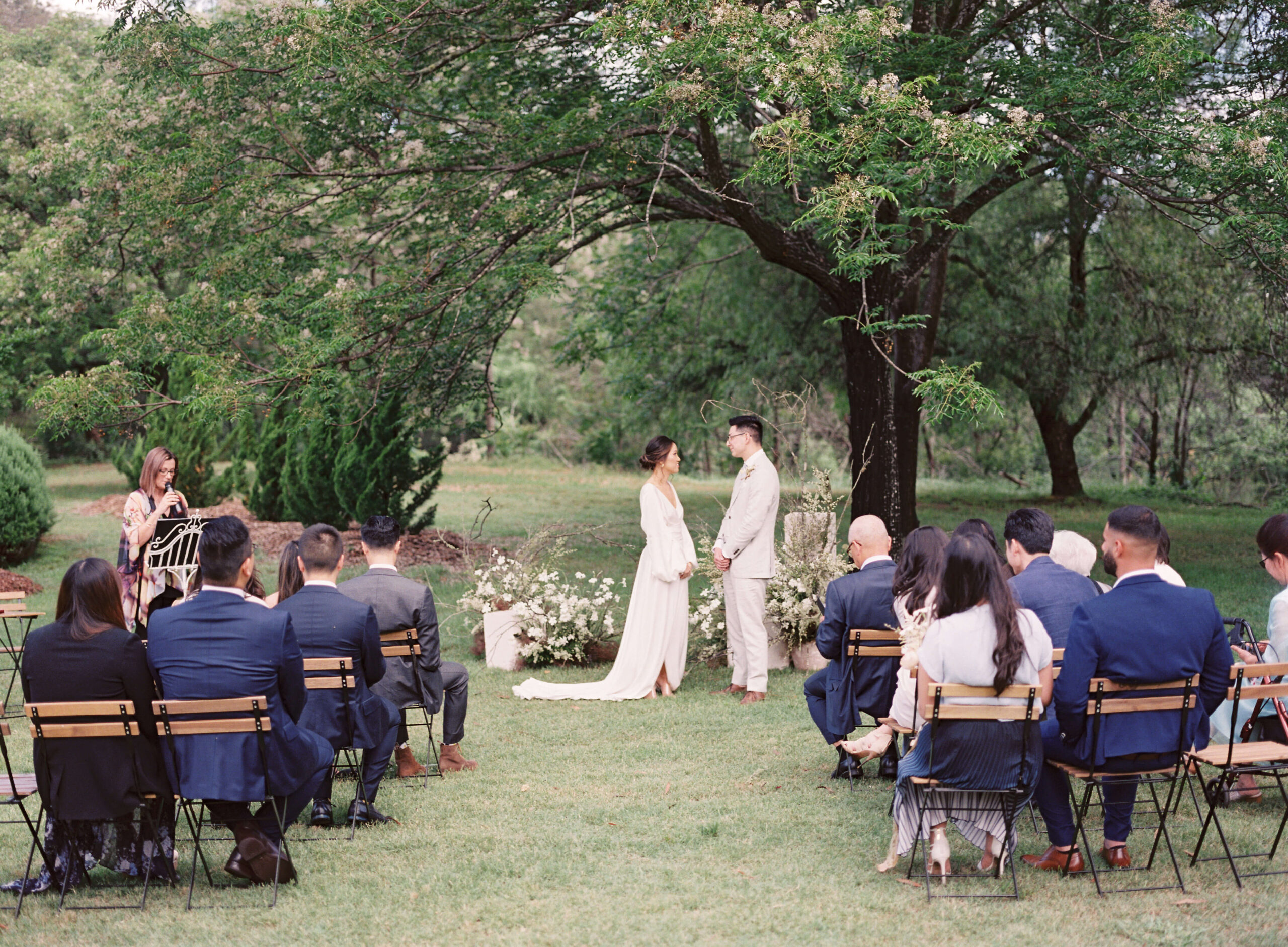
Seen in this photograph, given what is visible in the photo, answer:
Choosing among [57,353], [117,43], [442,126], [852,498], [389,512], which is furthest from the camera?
[57,353]

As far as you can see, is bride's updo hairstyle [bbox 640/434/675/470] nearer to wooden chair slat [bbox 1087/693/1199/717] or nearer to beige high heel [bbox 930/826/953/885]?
beige high heel [bbox 930/826/953/885]

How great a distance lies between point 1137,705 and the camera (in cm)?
456

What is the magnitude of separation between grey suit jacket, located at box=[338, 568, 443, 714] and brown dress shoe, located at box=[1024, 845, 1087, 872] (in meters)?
3.12

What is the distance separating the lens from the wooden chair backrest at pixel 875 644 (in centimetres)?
599

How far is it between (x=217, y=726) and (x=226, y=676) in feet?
0.68

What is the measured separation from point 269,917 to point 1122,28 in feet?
33.9

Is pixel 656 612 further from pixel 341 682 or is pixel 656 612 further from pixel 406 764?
pixel 341 682

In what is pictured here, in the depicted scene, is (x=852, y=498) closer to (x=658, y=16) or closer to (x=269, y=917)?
(x=658, y=16)

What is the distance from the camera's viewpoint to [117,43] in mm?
10367

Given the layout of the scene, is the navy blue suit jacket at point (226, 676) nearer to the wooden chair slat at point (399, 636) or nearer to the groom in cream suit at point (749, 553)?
the wooden chair slat at point (399, 636)

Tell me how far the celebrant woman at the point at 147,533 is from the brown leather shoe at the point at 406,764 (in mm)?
2818

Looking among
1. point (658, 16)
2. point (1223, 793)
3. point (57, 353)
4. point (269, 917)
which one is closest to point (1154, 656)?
point (1223, 793)

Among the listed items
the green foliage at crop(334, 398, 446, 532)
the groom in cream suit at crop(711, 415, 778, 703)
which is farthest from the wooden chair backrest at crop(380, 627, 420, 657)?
the green foliage at crop(334, 398, 446, 532)

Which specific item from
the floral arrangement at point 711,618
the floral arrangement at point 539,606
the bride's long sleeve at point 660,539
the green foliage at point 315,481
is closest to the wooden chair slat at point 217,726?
the bride's long sleeve at point 660,539
